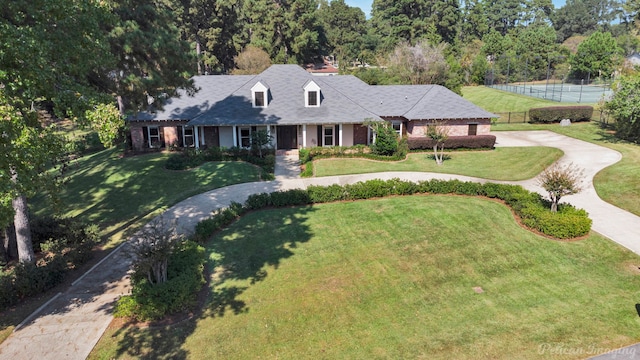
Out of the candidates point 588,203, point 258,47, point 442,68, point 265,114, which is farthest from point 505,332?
point 258,47

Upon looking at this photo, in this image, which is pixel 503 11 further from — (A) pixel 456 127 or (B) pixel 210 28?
(A) pixel 456 127

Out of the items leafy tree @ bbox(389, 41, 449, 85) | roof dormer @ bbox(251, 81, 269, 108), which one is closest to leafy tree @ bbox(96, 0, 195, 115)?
roof dormer @ bbox(251, 81, 269, 108)

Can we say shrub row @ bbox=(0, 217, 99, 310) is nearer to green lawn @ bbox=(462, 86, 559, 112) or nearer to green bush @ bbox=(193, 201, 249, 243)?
green bush @ bbox=(193, 201, 249, 243)

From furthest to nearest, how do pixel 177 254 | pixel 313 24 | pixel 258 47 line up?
pixel 313 24 < pixel 258 47 < pixel 177 254

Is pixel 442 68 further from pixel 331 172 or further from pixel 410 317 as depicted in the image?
pixel 410 317

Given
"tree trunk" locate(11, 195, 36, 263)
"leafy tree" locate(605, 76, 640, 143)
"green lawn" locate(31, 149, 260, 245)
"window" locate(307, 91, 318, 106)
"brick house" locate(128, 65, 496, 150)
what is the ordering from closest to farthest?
1. "tree trunk" locate(11, 195, 36, 263)
2. "green lawn" locate(31, 149, 260, 245)
3. "leafy tree" locate(605, 76, 640, 143)
4. "brick house" locate(128, 65, 496, 150)
5. "window" locate(307, 91, 318, 106)

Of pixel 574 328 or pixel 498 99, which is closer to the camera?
pixel 574 328
